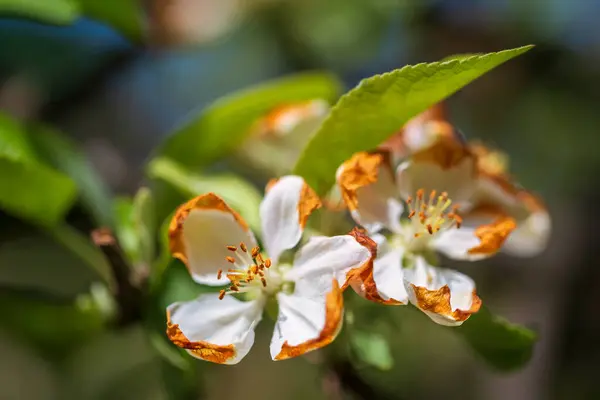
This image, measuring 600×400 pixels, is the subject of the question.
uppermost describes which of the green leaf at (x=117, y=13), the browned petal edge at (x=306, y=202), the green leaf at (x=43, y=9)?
the green leaf at (x=43, y=9)

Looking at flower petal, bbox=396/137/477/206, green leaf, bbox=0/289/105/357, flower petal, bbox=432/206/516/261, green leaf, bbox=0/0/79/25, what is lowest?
green leaf, bbox=0/289/105/357

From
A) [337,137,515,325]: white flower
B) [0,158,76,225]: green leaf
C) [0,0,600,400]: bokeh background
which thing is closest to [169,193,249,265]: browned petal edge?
[337,137,515,325]: white flower

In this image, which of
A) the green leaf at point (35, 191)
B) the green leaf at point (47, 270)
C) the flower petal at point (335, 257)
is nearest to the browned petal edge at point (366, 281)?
the flower petal at point (335, 257)

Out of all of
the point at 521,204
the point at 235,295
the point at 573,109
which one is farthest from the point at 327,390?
the point at 573,109

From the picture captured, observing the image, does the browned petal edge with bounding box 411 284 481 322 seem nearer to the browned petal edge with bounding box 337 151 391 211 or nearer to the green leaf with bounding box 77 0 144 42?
the browned petal edge with bounding box 337 151 391 211

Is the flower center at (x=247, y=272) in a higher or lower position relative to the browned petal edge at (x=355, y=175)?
lower

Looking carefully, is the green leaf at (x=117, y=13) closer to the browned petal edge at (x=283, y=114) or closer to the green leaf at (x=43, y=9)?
the green leaf at (x=43, y=9)

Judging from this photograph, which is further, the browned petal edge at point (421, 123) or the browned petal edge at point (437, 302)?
the browned petal edge at point (421, 123)
